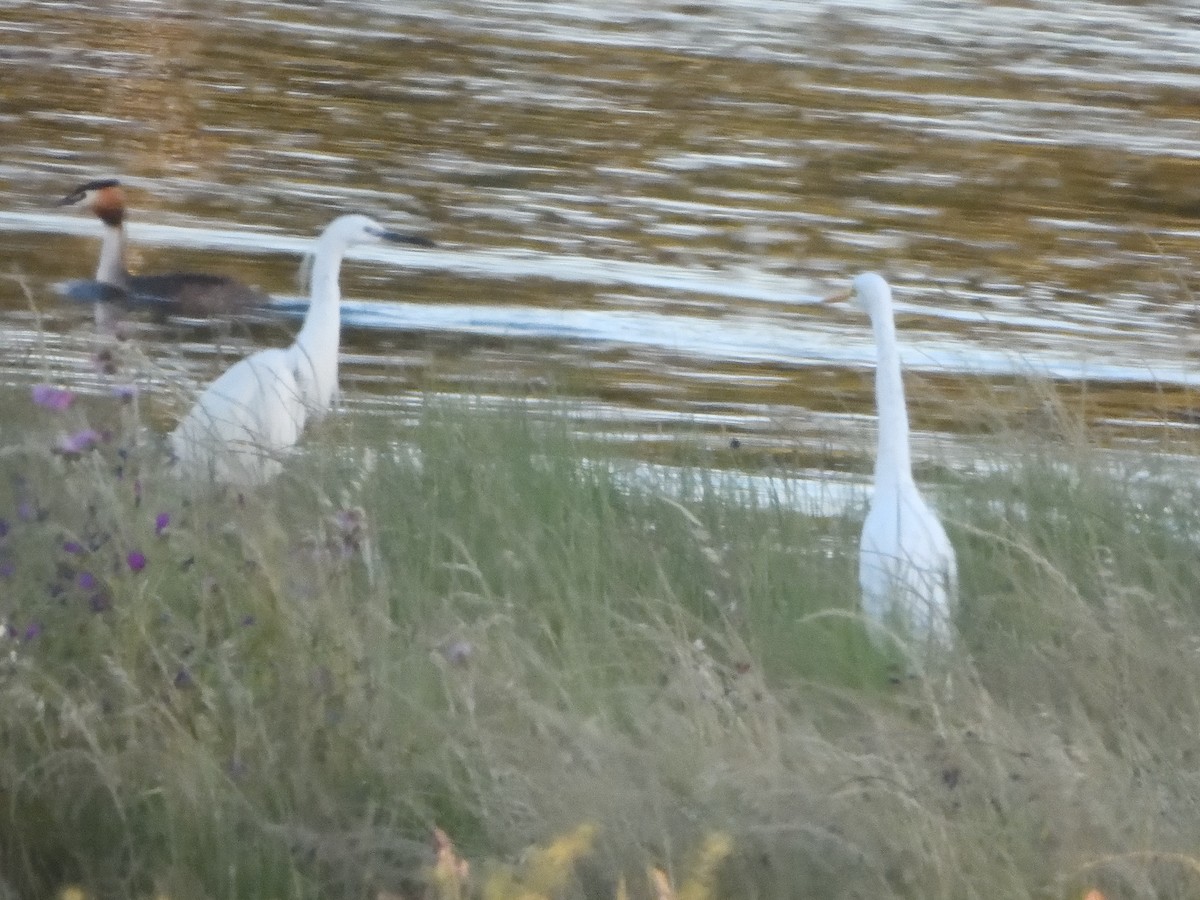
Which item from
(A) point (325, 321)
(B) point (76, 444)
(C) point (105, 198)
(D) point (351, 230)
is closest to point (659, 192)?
(C) point (105, 198)

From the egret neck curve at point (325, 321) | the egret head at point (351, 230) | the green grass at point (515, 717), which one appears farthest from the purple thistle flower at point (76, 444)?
the egret head at point (351, 230)

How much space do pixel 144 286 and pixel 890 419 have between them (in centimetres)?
588

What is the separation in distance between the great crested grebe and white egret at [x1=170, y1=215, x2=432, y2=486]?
247cm

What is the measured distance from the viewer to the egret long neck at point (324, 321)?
675cm

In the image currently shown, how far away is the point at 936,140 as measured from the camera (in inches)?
615

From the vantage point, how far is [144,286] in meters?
10.3

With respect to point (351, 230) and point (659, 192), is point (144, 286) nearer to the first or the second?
point (351, 230)

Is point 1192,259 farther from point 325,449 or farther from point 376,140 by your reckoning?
point 325,449

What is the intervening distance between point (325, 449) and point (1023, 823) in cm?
243

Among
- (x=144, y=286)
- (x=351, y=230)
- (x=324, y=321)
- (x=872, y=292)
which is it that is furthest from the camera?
(x=144, y=286)

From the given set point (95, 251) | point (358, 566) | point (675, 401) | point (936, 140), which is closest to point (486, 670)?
point (358, 566)

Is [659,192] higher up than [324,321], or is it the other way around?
[659,192]

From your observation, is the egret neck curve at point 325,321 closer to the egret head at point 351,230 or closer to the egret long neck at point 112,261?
the egret head at point 351,230

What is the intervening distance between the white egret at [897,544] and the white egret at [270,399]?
130cm
